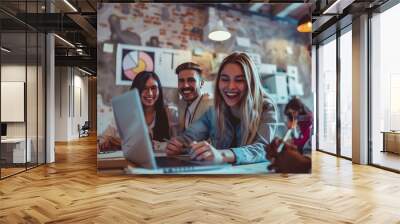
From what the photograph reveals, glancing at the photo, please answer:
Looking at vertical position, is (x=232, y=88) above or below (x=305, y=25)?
below

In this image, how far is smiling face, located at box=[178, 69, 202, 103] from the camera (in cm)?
629

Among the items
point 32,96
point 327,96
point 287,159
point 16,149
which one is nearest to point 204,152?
point 287,159

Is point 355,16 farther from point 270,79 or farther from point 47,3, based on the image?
point 47,3

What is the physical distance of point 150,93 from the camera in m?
6.27

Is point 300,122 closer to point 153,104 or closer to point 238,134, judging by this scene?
point 238,134

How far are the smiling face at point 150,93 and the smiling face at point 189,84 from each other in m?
0.43

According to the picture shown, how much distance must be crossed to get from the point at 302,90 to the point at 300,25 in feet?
3.80

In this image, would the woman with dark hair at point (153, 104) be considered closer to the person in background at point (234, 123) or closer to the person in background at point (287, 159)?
the person in background at point (234, 123)

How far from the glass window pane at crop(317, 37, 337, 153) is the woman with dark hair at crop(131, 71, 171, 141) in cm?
546

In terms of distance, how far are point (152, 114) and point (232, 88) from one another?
1476 mm

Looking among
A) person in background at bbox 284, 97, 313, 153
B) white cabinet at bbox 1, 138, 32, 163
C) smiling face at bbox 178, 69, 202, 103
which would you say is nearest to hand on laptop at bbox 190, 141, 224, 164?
smiling face at bbox 178, 69, 202, 103

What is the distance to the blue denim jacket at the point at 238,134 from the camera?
20.6 ft

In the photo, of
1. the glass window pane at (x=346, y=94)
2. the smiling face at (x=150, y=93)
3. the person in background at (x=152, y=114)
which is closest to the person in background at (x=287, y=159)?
the person in background at (x=152, y=114)

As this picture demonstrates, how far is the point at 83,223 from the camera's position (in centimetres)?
364
